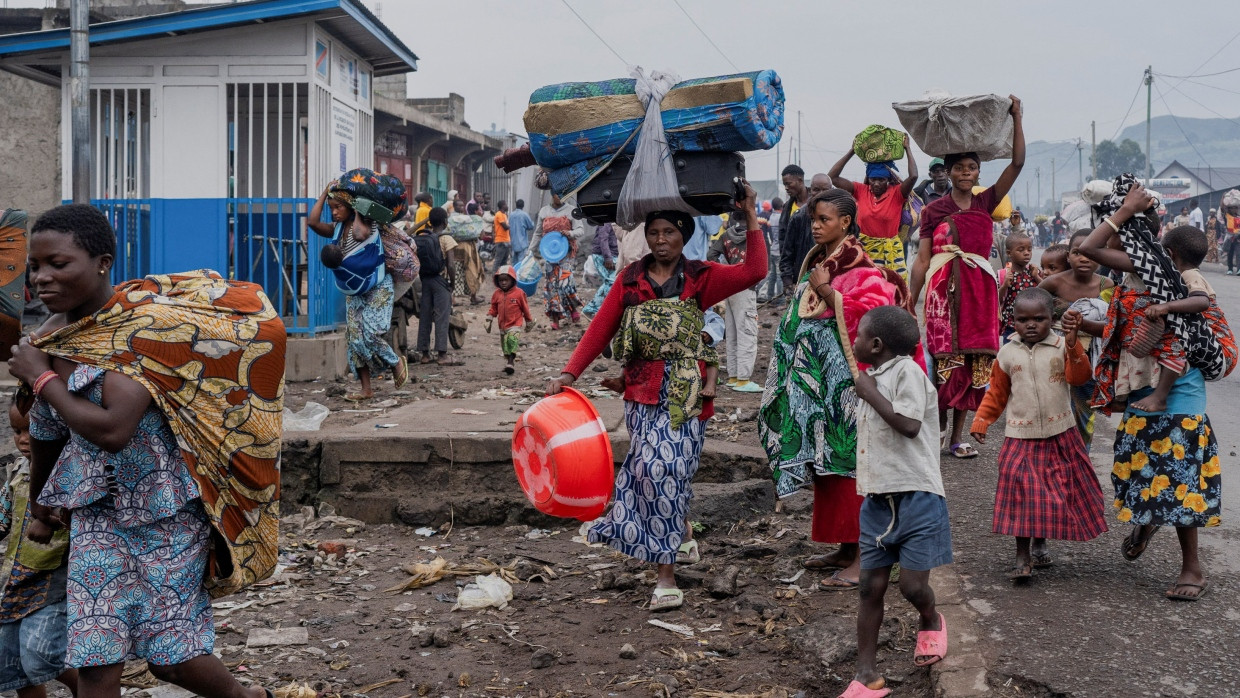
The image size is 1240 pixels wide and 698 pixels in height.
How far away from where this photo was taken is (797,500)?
630 cm

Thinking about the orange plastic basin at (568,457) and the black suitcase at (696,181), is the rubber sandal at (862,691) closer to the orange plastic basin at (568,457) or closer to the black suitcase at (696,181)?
the orange plastic basin at (568,457)

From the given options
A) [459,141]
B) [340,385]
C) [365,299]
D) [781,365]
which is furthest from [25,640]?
[459,141]

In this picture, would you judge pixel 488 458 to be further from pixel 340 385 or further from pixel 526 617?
pixel 340 385

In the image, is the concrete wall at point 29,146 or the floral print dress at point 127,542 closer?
the floral print dress at point 127,542

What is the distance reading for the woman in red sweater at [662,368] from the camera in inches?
187

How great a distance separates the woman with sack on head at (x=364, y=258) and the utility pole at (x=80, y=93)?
2.07 m

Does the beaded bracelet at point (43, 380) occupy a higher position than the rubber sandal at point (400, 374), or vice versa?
the beaded bracelet at point (43, 380)

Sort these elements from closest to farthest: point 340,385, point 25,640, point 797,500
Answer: point 25,640 < point 797,500 < point 340,385

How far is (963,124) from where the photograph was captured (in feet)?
20.7

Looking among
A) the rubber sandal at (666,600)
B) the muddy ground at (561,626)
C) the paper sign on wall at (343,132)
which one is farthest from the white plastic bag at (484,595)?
the paper sign on wall at (343,132)

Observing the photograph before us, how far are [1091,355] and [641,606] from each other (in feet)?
7.39

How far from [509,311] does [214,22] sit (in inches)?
157

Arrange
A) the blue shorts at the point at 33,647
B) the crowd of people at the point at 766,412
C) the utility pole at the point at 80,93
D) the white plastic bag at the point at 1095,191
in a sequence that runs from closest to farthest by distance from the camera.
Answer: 1. the crowd of people at the point at 766,412
2. the blue shorts at the point at 33,647
3. the white plastic bag at the point at 1095,191
4. the utility pole at the point at 80,93

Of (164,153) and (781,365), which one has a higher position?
(164,153)
